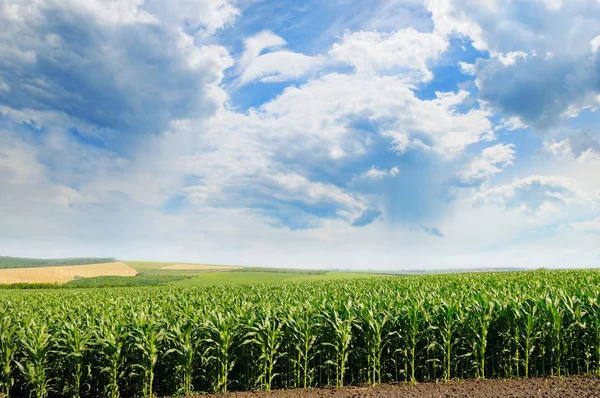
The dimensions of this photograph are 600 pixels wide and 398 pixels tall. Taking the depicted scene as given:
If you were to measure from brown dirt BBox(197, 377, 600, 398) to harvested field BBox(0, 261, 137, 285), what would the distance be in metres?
99.4

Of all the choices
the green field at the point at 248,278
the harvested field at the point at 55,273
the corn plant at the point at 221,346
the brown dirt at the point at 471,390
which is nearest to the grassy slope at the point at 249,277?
the green field at the point at 248,278

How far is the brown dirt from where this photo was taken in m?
9.30

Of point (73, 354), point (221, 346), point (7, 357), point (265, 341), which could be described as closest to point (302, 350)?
point (265, 341)

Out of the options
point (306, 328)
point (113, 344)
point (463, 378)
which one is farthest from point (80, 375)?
point (463, 378)

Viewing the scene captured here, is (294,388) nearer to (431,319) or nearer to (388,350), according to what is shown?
(388,350)

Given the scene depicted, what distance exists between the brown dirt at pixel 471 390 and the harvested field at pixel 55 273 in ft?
326

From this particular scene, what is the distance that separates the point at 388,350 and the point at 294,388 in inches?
106

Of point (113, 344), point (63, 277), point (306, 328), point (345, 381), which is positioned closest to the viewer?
point (113, 344)

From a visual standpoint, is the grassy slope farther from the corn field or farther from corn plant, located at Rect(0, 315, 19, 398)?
corn plant, located at Rect(0, 315, 19, 398)

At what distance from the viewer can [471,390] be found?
964 cm

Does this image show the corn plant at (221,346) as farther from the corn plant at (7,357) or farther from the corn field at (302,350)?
the corn plant at (7,357)

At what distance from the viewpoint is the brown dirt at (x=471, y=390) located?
30.5 ft

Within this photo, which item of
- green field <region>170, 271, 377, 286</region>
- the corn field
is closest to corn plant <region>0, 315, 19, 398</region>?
the corn field

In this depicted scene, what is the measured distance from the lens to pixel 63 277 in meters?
107
